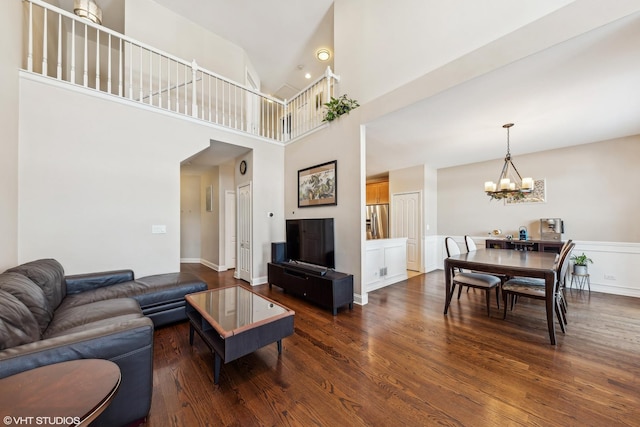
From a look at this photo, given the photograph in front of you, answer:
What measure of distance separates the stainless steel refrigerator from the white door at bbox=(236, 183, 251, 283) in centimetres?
347

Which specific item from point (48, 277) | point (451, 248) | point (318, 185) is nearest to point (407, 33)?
point (318, 185)

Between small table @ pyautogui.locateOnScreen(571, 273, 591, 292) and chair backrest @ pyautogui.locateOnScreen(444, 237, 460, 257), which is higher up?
chair backrest @ pyautogui.locateOnScreen(444, 237, 460, 257)

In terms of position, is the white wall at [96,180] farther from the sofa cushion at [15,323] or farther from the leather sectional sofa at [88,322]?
the sofa cushion at [15,323]

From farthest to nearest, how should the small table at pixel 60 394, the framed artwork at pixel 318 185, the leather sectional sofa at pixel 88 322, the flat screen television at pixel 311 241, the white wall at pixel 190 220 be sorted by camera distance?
the white wall at pixel 190 220 < the framed artwork at pixel 318 185 < the flat screen television at pixel 311 241 < the leather sectional sofa at pixel 88 322 < the small table at pixel 60 394

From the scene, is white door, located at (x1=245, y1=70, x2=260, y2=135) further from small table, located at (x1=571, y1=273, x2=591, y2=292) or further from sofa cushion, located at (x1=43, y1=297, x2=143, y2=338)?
small table, located at (x1=571, y1=273, x2=591, y2=292)

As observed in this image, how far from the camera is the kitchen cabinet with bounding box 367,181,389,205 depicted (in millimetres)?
7316

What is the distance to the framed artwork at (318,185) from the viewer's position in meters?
3.84

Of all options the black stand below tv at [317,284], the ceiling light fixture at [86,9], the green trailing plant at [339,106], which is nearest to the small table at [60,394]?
the black stand below tv at [317,284]

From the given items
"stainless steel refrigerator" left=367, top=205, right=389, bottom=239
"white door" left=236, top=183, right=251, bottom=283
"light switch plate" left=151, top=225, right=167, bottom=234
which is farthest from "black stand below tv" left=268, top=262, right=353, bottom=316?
"stainless steel refrigerator" left=367, top=205, right=389, bottom=239

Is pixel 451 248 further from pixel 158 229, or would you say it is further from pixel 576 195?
pixel 158 229

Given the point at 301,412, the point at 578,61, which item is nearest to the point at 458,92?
the point at 578,61

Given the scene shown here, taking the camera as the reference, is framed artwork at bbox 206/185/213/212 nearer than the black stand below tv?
No

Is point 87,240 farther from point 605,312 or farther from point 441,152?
point 605,312

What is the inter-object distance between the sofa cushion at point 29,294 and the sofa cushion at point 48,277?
0.39 feet
